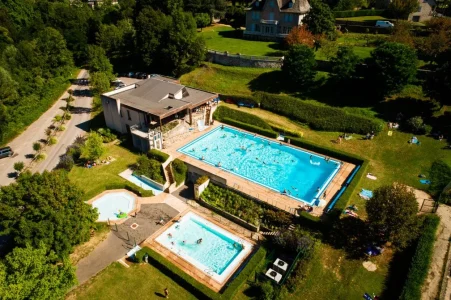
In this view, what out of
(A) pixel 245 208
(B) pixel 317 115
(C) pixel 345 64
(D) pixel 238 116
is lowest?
(A) pixel 245 208

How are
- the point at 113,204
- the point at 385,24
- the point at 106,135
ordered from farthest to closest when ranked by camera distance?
the point at 385,24, the point at 106,135, the point at 113,204

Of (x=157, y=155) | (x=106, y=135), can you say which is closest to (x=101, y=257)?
(x=157, y=155)

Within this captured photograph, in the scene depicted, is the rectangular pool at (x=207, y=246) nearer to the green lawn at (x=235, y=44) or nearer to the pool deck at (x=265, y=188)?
the pool deck at (x=265, y=188)

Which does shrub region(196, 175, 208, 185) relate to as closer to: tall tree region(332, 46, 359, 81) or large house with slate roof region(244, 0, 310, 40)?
tall tree region(332, 46, 359, 81)

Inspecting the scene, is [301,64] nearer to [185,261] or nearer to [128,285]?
[185,261]

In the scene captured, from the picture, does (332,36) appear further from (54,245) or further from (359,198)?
(54,245)

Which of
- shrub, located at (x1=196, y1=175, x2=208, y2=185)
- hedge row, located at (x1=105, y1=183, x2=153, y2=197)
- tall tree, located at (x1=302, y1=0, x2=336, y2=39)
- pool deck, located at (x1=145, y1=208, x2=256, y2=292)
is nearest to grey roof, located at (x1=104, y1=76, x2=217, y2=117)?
hedge row, located at (x1=105, y1=183, x2=153, y2=197)
